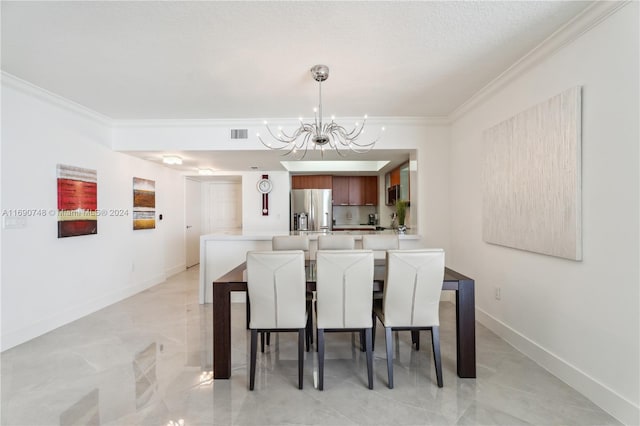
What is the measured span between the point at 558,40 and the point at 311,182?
4.95 meters

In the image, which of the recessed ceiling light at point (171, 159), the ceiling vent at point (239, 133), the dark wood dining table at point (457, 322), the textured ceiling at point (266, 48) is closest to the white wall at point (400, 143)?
the ceiling vent at point (239, 133)

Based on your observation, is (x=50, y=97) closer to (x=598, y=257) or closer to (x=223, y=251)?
(x=223, y=251)

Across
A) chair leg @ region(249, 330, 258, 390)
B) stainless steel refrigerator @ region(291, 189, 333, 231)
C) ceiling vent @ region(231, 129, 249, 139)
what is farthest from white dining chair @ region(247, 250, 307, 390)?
stainless steel refrigerator @ region(291, 189, 333, 231)

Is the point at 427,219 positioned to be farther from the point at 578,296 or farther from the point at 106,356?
the point at 106,356

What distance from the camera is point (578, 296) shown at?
6.60 ft

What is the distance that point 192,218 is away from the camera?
6.54m

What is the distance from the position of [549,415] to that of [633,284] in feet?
2.93

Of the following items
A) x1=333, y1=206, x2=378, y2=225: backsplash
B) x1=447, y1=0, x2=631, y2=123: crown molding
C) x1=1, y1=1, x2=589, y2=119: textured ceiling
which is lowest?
x1=333, y1=206, x2=378, y2=225: backsplash

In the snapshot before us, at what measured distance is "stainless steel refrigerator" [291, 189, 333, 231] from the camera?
641cm

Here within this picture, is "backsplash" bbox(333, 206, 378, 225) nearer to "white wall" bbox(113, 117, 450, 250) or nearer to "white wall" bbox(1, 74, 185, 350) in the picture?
"white wall" bbox(113, 117, 450, 250)

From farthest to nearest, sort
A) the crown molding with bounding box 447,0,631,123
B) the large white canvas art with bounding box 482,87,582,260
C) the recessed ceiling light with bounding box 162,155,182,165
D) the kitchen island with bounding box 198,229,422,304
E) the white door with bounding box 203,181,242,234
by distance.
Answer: the white door with bounding box 203,181,242,234 < the recessed ceiling light with bounding box 162,155,182,165 < the kitchen island with bounding box 198,229,422,304 < the large white canvas art with bounding box 482,87,582,260 < the crown molding with bounding box 447,0,631,123

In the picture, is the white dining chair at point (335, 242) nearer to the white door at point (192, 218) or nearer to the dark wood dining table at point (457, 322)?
the dark wood dining table at point (457, 322)

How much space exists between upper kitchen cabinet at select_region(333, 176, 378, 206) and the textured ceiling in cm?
360

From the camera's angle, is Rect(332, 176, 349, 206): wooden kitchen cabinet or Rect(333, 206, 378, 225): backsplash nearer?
Rect(332, 176, 349, 206): wooden kitchen cabinet
